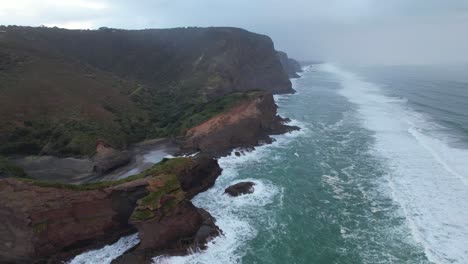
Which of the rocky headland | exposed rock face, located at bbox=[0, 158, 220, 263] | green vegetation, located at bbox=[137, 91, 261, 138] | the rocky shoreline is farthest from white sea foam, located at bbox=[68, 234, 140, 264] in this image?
green vegetation, located at bbox=[137, 91, 261, 138]

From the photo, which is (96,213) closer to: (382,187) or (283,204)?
(283,204)

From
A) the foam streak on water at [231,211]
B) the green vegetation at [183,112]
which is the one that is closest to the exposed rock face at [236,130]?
the green vegetation at [183,112]

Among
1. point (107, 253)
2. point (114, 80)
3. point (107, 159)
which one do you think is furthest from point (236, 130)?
point (114, 80)

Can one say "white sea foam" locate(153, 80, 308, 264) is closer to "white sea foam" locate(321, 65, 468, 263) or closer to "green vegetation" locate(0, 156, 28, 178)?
"white sea foam" locate(321, 65, 468, 263)

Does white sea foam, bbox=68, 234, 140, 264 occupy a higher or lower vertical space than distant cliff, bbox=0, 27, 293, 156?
lower

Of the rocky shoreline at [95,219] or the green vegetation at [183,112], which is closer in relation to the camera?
the rocky shoreline at [95,219]

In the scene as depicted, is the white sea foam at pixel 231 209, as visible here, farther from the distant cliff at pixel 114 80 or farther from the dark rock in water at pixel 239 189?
the distant cliff at pixel 114 80
